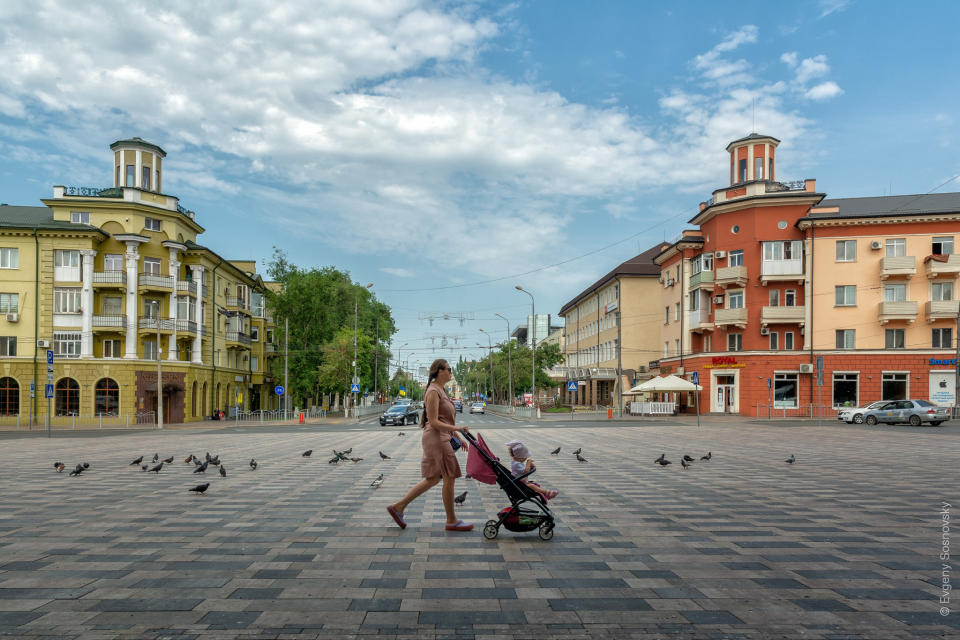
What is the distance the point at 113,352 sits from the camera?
4488cm

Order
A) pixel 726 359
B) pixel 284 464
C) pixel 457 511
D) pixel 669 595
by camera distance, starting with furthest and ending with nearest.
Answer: pixel 726 359
pixel 284 464
pixel 457 511
pixel 669 595

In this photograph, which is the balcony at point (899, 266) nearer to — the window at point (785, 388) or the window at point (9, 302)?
the window at point (785, 388)

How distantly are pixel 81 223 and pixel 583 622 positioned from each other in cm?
4799

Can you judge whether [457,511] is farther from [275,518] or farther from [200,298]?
[200,298]

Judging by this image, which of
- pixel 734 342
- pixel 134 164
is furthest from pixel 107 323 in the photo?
pixel 734 342

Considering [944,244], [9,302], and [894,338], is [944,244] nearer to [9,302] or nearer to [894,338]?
[894,338]

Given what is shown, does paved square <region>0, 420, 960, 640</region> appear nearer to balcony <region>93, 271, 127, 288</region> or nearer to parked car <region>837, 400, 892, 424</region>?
parked car <region>837, 400, 892, 424</region>

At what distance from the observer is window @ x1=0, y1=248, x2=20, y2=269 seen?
144ft

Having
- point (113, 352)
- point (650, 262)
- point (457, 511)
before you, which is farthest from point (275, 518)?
point (650, 262)

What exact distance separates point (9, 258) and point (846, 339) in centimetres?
5465

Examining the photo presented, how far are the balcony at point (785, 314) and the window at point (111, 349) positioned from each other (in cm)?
4284

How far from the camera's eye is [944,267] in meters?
44.4

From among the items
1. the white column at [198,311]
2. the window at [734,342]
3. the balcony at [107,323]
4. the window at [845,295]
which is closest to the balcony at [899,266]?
the window at [845,295]

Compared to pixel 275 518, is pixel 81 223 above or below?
above
